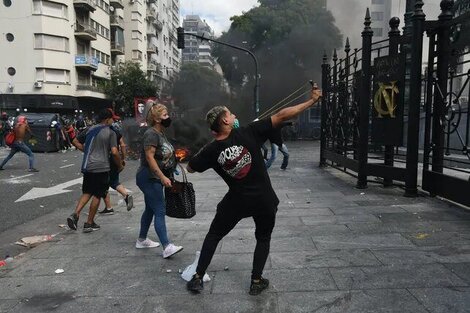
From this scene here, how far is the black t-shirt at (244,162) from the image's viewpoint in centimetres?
337

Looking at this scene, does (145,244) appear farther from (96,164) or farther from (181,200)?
(96,164)

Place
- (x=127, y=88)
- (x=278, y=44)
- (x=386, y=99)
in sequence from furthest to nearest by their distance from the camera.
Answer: (x=127, y=88) < (x=278, y=44) < (x=386, y=99)

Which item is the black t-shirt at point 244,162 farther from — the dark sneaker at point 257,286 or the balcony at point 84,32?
the balcony at point 84,32

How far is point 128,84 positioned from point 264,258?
4377 cm

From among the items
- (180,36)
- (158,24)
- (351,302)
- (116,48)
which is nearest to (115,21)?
(116,48)

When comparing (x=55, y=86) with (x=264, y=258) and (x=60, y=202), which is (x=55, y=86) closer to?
(x=60, y=202)

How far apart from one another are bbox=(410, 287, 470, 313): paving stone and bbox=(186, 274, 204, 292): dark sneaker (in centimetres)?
162

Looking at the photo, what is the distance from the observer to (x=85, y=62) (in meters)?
41.9

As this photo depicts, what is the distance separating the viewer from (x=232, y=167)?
11.1 feet

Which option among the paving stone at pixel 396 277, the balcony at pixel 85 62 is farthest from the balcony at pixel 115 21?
the paving stone at pixel 396 277

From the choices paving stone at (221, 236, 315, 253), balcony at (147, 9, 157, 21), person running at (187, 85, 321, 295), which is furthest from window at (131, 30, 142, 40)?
person running at (187, 85, 321, 295)

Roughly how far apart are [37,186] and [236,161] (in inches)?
320

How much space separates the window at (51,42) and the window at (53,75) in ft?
6.28

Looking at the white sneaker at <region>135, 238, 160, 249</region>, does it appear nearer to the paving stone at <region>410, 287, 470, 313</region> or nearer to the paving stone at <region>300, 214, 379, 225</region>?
the paving stone at <region>300, 214, 379, 225</region>
